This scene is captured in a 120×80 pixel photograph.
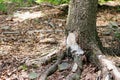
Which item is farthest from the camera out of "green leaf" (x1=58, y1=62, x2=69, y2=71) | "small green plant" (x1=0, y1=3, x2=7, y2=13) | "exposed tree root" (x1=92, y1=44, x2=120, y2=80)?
"small green plant" (x1=0, y1=3, x2=7, y2=13)

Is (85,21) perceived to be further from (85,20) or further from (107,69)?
A: (107,69)

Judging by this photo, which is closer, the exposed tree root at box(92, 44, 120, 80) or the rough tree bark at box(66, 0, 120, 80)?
the exposed tree root at box(92, 44, 120, 80)

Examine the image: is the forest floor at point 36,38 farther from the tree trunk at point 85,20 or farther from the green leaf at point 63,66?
the tree trunk at point 85,20

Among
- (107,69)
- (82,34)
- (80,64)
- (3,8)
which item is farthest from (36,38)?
(3,8)

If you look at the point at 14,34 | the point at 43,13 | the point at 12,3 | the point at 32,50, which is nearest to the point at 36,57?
the point at 32,50

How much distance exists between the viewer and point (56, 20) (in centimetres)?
785

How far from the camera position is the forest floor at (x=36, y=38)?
202 inches

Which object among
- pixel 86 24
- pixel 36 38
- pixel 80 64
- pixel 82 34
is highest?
pixel 86 24

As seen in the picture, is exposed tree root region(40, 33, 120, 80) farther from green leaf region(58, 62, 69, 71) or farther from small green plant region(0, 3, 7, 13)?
small green plant region(0, 3, 7, 13)

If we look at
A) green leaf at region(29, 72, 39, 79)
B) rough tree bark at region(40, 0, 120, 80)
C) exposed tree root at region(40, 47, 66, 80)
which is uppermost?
rough tree bark at region(40, 0, 120, 80)

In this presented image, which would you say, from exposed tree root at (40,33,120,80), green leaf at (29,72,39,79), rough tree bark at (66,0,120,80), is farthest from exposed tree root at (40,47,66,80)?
rough tree bark at (66,0,120,80)

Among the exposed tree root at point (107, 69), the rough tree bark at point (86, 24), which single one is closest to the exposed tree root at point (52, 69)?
the rough tree bark at point (86, 24)

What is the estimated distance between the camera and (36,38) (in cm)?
662

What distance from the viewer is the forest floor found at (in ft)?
16.8
